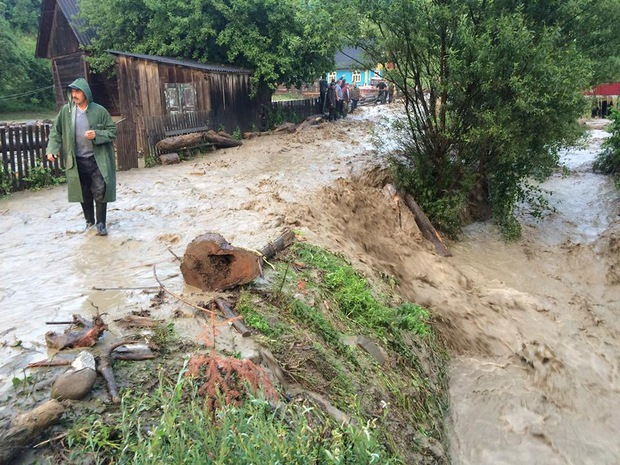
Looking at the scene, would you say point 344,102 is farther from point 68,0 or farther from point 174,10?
point 68,0

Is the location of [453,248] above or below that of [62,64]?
below

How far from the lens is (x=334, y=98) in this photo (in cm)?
2509

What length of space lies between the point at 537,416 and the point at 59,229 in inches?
264

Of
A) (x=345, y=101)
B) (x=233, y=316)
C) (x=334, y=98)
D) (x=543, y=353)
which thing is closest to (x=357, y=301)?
(x=233, y=316)

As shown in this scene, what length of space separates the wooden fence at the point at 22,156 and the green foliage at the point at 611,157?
13.3 meters

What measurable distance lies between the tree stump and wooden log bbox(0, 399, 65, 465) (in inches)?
85.8

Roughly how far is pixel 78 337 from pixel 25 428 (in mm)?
1098

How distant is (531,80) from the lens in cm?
952

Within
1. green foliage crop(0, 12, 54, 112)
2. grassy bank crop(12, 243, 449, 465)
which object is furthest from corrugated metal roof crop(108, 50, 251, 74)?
green foliage crop(0, 12, 54, 112)

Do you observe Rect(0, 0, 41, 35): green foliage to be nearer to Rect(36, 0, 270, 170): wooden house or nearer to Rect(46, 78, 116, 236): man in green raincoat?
Rect(36, 0, 270, 170): wooden house

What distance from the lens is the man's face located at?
6514 millimetres

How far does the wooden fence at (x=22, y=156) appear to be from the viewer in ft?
33.9

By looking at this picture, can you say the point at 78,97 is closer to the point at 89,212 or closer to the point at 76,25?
the point at 89,212

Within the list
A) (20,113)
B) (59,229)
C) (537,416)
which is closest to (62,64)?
(20,113)
